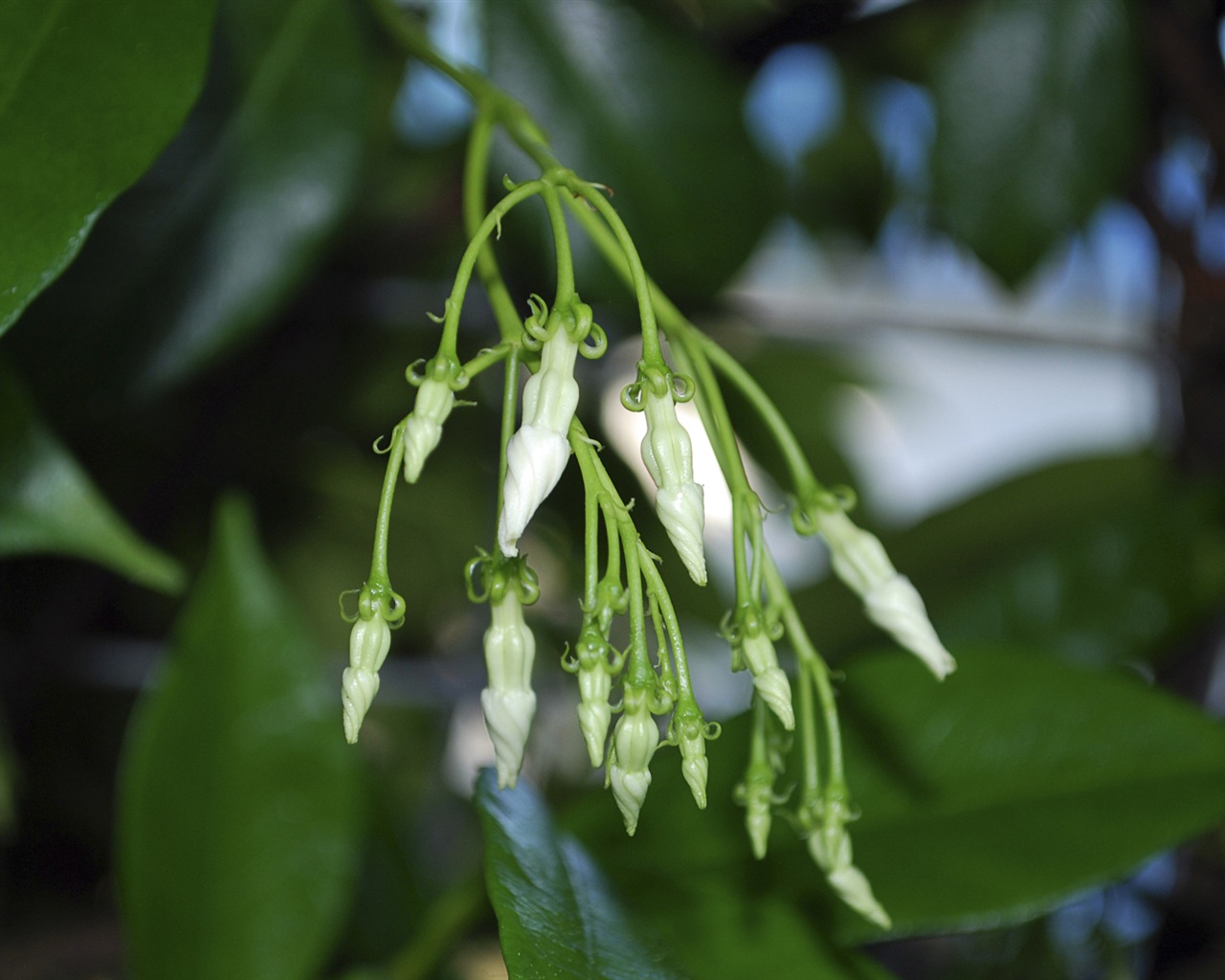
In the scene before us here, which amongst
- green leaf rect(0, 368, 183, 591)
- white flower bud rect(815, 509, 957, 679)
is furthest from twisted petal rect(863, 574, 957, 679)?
green leaf rect(0, 368, 183, 591)

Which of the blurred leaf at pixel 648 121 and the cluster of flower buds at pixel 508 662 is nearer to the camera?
the cluster of flower buds at pixel 508 662

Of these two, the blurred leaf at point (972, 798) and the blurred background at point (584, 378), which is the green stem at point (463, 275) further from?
the blurred leaf at point (972, 798)

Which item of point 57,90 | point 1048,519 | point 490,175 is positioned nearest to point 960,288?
point 1048,519

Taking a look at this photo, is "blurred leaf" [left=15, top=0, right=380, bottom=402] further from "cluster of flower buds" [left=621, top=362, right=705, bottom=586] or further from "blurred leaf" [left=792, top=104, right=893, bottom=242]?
"blurred leaf" [left=792, top=104, right=893, bottom=242]

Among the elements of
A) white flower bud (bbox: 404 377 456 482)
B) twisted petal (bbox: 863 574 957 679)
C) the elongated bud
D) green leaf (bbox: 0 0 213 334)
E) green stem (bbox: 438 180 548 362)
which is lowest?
the elongated bud

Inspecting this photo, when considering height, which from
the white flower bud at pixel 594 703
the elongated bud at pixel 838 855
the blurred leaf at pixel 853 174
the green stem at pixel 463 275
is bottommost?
the blurred leaf at pixel 853 174

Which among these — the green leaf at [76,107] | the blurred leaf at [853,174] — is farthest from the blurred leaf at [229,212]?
the blurred leaf at [853,174]
